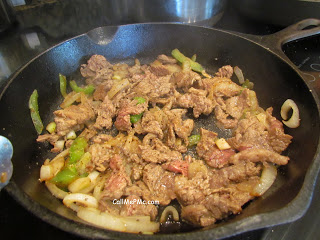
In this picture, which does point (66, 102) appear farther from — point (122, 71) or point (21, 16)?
point (21, 16)

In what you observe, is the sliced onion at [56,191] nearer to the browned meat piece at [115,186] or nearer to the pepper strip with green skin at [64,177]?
the pepper strip with green skin at [64,177]

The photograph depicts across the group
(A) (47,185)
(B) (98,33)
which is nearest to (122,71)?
(B) (98,33)

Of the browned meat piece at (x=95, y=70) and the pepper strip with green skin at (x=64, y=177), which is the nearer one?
the pepper strip with green skin at (x=64, y=177)

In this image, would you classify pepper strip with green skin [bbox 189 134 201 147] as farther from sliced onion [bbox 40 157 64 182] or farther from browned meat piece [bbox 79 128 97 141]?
sliced onion [bbox 40 157 64 182]

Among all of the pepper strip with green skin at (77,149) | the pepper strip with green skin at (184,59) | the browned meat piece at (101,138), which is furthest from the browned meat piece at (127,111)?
the pepper strip with green skin at (184,59)

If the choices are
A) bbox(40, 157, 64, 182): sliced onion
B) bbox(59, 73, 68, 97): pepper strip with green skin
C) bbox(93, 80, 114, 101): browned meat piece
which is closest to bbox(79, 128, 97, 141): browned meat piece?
bbox(40, 157, 64, 182): sliced onion
